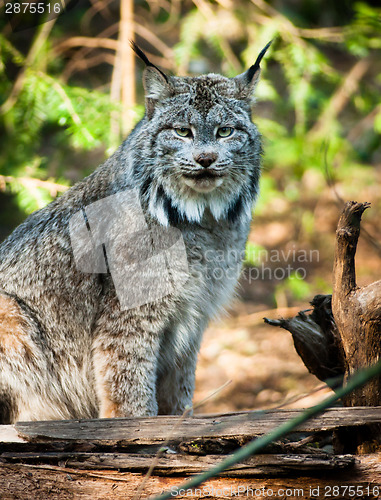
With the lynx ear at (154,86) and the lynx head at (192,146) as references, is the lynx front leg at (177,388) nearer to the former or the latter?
the lynx head at (192,146)

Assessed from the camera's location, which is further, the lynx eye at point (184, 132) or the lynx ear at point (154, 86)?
the lynx ear at point (154, 86)

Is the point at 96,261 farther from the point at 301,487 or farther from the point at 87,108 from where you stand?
the point at 87,108

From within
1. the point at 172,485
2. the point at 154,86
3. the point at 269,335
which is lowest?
the point at 172,485

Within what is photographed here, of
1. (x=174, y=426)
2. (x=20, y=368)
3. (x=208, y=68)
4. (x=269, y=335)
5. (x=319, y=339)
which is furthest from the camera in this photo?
(x=208, y=68)

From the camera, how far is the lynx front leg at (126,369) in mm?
3855

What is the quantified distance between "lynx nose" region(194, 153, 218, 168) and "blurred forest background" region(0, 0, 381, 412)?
1024 mm

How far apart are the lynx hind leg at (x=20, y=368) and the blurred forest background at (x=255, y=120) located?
7.04 ft

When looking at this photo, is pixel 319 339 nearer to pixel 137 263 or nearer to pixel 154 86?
pixel 137 263

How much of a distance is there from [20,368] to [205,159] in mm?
1931

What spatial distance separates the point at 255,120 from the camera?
6.81 metres

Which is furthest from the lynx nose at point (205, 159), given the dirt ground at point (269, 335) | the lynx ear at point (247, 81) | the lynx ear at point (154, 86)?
the dirt ground at point (269, 335)

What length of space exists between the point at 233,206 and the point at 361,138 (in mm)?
7089

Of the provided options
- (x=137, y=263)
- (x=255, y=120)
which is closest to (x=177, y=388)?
(x=137, y=263)

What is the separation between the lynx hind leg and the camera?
376cm
